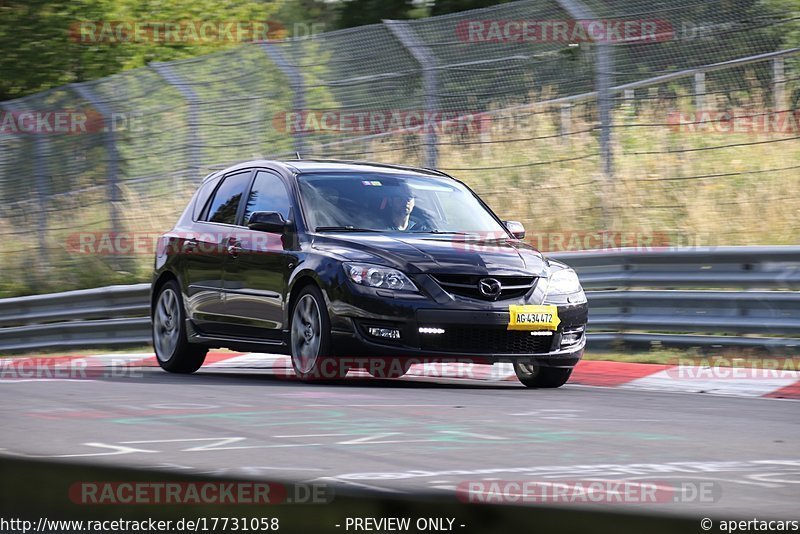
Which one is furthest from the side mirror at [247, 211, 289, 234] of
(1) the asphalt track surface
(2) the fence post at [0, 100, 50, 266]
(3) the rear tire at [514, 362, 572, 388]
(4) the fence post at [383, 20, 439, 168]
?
(2) the fence post at [0, 100, 50, 266]

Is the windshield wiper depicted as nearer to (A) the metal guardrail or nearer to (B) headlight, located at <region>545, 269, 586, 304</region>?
(B) headlight, located at <region>545, 269, 586, 304</region>

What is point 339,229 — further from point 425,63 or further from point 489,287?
point 425,63

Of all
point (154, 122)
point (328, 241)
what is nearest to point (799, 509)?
point (328, 241)

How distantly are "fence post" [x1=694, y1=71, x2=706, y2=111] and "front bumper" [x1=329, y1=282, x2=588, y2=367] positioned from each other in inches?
217

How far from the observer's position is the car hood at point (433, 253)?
29.9ft

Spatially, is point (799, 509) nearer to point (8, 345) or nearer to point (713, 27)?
point (713, 27)

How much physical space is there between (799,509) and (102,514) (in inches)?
100

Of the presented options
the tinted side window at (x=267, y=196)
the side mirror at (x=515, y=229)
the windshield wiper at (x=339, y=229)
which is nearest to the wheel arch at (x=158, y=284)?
the tinted side window at (x=267, y=196)

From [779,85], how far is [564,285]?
5007 millimetres

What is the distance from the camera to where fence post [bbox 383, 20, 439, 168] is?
14086mm

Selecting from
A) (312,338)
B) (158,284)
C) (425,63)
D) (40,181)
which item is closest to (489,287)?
(312,338)

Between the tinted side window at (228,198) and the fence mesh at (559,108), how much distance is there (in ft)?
11.0

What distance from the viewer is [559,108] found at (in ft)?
46.1

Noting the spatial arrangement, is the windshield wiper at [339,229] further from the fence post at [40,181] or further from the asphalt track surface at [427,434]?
the fence post at [40,181]
